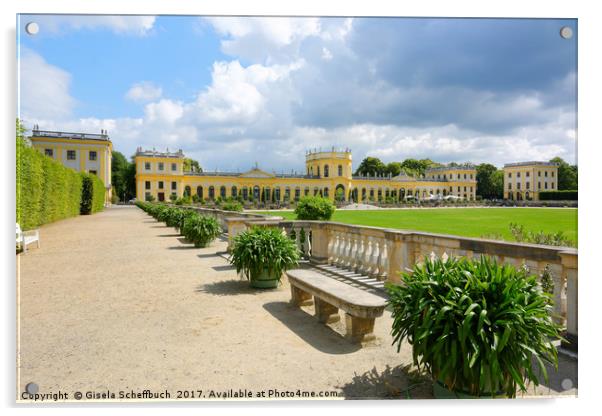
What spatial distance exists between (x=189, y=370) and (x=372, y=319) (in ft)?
5.05

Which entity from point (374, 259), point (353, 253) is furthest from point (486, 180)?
point (374, 259)

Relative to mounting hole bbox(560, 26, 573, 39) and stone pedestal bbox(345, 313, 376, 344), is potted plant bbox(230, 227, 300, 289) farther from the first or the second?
mounting hole bbox(560, 26, 573, 39)

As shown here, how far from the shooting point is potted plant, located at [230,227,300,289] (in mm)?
5586

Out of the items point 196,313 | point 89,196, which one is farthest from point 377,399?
point 89,196

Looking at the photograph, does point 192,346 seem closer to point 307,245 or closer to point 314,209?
point 307,245

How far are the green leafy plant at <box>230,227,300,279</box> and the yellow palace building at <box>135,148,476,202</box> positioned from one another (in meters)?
51.8

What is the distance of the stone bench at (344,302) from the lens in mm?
3396

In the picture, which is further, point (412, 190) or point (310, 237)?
point (412, 190)

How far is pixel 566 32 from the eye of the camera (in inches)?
125

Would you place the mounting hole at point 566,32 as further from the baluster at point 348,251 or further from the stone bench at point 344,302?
the baluster at point 348,251

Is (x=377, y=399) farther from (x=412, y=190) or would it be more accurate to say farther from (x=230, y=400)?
(x=412, y=190)

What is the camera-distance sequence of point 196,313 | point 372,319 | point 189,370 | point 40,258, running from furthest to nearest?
point 40,258 → point 196,313 → point 372,319 → point 189,370

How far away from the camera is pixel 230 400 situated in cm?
266

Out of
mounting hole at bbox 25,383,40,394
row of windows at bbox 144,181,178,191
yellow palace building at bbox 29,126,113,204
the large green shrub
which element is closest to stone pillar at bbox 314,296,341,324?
mounting hole at bbox 25,383,40,394
